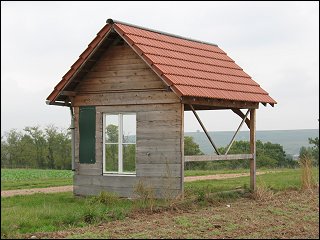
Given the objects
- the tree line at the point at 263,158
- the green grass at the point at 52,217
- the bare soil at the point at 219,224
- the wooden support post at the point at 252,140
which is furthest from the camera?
the tree line at the point at 263,158

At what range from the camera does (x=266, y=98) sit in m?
20.5

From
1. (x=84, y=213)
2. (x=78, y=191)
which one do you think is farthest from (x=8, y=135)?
(x=84, y=213)

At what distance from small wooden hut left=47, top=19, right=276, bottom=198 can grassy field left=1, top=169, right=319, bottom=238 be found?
3.05 feet

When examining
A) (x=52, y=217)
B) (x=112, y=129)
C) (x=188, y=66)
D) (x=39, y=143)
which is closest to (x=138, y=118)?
(x=112, y=129)

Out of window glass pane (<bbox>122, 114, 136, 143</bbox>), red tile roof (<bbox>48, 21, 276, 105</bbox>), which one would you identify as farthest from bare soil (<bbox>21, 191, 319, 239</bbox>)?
red tile roof (<bbox>48, 21, 276, 105</bbox>)

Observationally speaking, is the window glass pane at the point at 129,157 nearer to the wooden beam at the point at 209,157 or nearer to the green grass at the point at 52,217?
the green grass at the point at 52,217

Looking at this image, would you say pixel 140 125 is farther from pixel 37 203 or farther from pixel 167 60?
pixel 37 203

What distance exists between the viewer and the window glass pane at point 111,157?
18.3 meters

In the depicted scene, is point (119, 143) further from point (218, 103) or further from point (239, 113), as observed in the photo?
point (239, 113)

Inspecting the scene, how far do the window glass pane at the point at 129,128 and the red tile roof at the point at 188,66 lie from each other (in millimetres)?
1821

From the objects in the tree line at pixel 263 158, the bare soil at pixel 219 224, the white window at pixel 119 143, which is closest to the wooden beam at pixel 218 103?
the white window at pixel 119 143

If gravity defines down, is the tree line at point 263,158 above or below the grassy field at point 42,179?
above

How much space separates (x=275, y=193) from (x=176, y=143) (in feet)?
15.6

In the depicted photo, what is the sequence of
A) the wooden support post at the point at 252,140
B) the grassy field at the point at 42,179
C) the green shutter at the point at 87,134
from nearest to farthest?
the green shutter at the point at 87,134 → the wooden support post at the point at 252,140 → the grassy field at the point at 42,179
